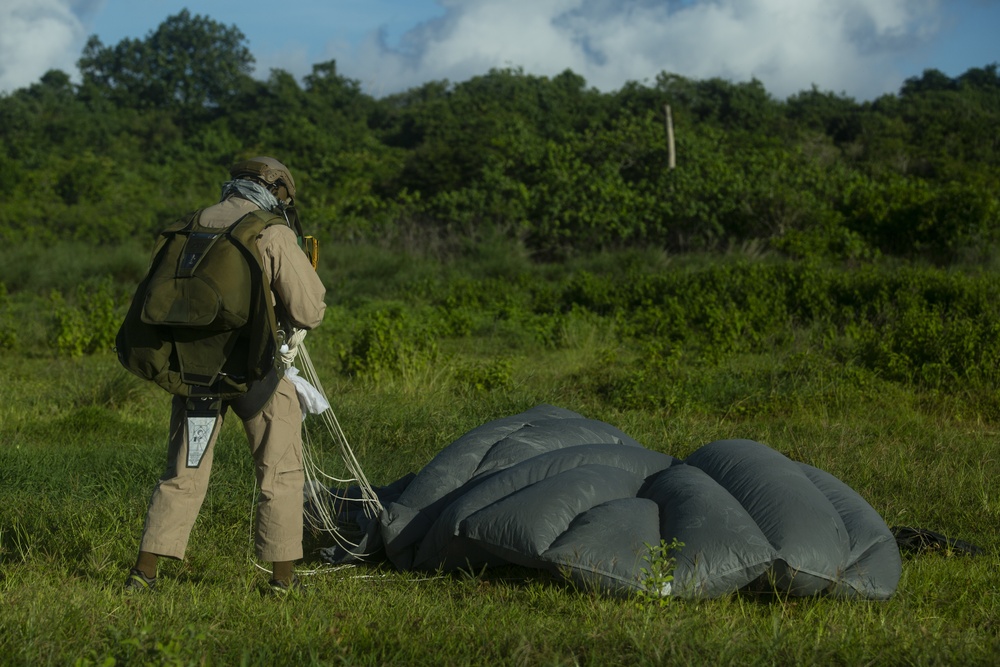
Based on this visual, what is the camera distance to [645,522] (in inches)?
142

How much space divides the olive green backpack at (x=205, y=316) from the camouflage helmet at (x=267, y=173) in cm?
28

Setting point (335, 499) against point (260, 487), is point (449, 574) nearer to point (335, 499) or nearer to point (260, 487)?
→ point (260, 487)

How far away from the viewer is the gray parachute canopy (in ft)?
11.2

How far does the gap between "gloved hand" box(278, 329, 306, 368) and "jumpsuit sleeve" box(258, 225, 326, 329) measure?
5.4 inches

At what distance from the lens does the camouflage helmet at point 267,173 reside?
11.9 ft

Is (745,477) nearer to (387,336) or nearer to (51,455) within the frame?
(51,455)

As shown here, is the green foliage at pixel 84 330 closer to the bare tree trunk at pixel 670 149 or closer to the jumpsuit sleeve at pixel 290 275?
the jumpsuit sleeve at pixel 290 275

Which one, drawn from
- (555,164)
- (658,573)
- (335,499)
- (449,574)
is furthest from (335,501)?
(555,164)

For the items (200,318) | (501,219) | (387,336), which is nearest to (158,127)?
(501,219)

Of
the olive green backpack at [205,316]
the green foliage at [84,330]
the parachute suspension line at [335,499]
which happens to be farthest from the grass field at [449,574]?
the green foliage at [84,330]

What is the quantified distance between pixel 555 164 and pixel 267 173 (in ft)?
52.3

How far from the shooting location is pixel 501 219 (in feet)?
61.9

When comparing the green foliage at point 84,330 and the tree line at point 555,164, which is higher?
the tree line at point 555,164

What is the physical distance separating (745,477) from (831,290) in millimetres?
7452
